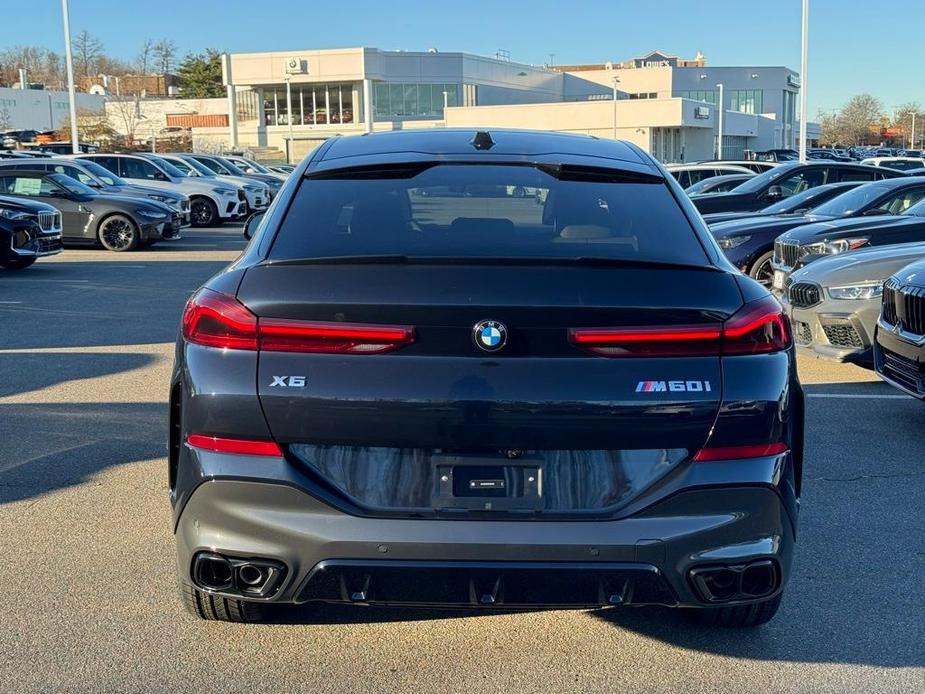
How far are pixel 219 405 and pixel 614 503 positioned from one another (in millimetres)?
1204

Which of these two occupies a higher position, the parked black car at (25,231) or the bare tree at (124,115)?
the bare tree at (124,115)

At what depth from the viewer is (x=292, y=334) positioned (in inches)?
125

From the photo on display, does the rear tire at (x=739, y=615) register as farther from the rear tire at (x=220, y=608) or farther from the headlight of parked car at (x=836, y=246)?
the headlight of parked car at (x=836, y=246)

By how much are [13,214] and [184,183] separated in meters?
10.7

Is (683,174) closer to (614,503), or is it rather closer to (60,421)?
(60,421)

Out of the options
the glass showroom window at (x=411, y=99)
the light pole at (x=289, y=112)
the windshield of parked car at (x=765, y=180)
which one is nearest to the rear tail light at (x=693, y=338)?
the windshield of parked car at (x=765, y=180)

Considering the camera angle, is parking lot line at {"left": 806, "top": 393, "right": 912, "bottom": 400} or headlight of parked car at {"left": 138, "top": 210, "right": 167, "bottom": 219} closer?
parking lot line at {"left": 806, "top": 393, "right": 912, "bottom": 400}

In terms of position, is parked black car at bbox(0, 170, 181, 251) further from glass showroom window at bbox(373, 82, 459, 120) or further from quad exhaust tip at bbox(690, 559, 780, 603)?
glass showroom window at bbox(373, 82, 459, 120)

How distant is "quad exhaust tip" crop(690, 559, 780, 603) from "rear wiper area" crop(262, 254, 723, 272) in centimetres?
93

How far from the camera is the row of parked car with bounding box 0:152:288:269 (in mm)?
16031

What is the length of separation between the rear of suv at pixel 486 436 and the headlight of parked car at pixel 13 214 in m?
13.7

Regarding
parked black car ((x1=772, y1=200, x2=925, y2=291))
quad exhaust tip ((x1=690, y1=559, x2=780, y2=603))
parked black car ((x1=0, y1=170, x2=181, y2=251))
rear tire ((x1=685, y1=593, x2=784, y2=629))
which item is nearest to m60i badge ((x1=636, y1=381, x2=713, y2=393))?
quad exhaust tip ((x1=690, y1=559, x2=780, y2=603))

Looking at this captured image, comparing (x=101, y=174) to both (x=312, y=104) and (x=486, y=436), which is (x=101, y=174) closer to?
(x=486, y=436)

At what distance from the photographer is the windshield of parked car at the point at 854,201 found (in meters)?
12.8
